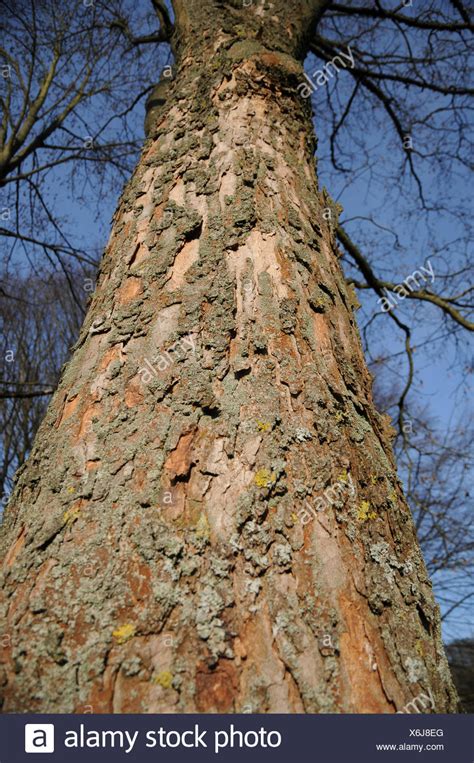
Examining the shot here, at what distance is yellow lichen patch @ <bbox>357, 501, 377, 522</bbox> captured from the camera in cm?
113

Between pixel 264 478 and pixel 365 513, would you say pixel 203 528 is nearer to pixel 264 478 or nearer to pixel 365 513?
pixel 264 478

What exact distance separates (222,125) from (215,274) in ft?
2.59

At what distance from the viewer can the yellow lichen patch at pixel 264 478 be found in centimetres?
108

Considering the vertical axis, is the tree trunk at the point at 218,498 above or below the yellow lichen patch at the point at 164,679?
above

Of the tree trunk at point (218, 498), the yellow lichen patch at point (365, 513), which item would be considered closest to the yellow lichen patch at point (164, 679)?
the tree trunk at point (218, 498)

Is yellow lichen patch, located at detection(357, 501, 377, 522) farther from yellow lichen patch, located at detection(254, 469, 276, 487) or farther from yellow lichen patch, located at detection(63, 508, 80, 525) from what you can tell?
yellow lichen patch, located at detection(63, 508, 80, 525)

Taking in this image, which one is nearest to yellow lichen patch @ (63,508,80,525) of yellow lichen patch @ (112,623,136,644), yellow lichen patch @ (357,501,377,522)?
yellow lichen patch @ (112,623,136,644)

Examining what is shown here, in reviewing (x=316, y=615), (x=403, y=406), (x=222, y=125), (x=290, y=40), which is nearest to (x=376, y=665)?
(x=316, y=615)

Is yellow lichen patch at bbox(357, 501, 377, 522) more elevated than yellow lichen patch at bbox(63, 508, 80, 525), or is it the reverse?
yellow lichen patch at bbox(63, 508, 80, 525)

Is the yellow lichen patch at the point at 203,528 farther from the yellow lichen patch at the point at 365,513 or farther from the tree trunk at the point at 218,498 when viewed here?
the yellow lichen patch at the point at 365,513

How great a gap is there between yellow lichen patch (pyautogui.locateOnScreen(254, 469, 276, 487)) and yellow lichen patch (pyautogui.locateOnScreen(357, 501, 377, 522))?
0.75 feet

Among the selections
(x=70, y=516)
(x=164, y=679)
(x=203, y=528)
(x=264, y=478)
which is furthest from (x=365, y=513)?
(x=70, y=516)

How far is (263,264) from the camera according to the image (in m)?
1.45

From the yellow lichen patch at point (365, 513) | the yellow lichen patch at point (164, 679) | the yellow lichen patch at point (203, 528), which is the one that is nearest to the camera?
the yellow lichen patch at point (164, 679)
